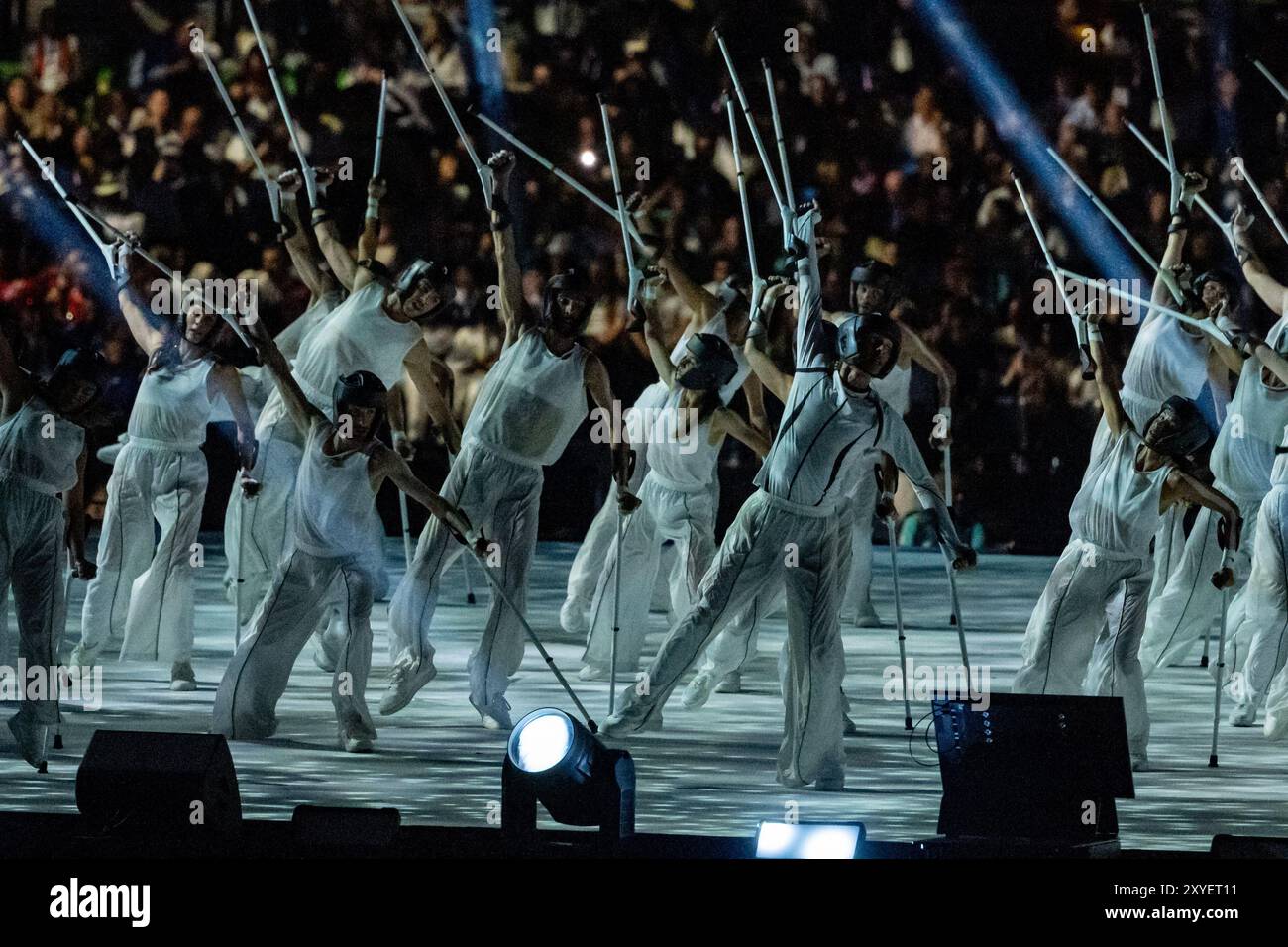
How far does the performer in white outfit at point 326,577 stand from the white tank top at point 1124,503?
181cm

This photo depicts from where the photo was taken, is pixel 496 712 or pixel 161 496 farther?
pixel 161 496

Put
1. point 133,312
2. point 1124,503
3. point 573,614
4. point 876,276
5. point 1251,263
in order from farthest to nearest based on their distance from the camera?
point 573,614, point 1251,263, point 133,312, point 876,276, point 1124,503

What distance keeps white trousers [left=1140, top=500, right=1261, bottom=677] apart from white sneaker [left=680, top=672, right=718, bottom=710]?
5.51 ft

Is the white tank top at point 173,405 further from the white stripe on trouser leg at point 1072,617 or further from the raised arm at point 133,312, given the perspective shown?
the white stripe on trouser leg at point 1072,617

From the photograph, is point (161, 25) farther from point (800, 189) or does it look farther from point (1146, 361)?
point (1146, 361)

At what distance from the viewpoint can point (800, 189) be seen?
11039mm

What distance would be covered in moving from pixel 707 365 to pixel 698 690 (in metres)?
1.01

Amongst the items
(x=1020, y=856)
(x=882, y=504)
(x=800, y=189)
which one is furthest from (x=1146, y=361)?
(x=1020, y=856)

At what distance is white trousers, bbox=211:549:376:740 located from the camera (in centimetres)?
718

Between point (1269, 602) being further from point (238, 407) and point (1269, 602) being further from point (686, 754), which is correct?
point (238, 407)

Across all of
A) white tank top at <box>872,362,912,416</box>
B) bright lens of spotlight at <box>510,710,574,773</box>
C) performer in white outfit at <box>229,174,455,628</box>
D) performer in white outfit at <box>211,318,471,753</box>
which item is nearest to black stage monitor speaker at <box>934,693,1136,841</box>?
bright lens of spotlight at <box>510,710,574,773</box>

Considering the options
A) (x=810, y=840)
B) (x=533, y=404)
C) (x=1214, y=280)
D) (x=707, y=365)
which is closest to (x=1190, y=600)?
(x=1214, y=280)

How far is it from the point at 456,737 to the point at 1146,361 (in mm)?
2855

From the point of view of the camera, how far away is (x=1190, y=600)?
28.5 feet
